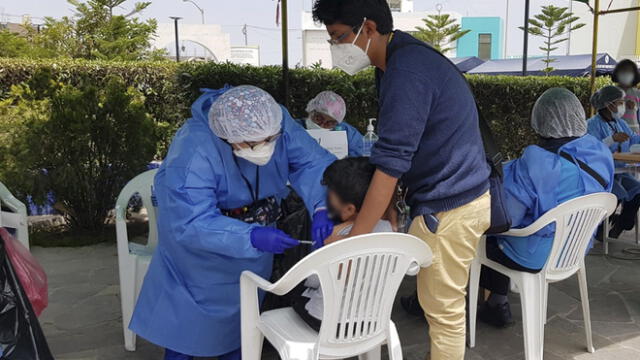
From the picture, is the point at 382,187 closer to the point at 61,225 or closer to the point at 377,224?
the point at 377,224

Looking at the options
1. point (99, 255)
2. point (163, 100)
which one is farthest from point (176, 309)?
point (163, 100)

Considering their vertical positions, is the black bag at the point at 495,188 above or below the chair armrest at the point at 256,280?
above

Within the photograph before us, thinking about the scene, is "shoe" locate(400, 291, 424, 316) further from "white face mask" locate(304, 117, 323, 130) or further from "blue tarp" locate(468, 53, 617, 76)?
"blue tarp" locate(468, 53, 617, 76)

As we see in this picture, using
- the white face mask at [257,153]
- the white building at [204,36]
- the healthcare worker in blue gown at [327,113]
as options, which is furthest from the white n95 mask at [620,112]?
the white building at [204,36]

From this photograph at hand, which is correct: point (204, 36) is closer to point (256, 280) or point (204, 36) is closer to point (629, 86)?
point (629, 86)

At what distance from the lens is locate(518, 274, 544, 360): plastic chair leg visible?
7.70 feet

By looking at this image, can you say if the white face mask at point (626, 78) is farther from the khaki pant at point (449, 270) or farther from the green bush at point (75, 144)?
the green bush at point (75, 144)

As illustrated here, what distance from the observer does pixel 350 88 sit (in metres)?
6.84

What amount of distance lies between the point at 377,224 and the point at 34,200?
356 cm

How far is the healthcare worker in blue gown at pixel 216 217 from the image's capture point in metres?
1.78

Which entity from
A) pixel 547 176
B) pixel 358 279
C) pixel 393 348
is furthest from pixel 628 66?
pixel 358 279

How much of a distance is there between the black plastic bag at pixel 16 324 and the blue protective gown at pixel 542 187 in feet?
6.32

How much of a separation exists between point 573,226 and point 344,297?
1295 mm

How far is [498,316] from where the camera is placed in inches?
116
